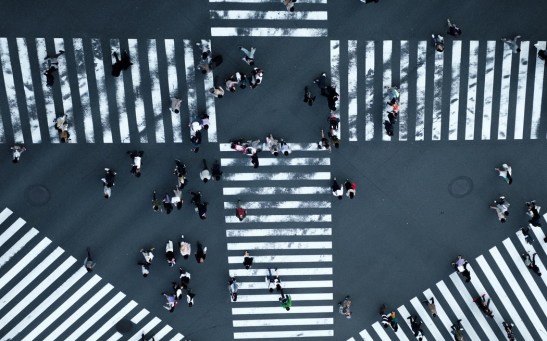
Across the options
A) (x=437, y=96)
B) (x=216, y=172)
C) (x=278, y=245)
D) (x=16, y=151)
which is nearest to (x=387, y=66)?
(x=437, y=96)

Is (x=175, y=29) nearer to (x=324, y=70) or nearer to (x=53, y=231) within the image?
(x=324, y=70)

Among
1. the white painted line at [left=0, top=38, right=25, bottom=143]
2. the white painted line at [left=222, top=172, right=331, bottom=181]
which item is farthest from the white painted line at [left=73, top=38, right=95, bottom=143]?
the white painted line at [left=222, top=172, right=331, bottom=181]

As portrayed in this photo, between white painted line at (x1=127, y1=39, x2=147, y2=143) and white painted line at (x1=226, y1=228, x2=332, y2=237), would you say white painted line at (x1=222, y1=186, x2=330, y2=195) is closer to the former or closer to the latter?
white painted line at (x1=226, y1=228, x2=332, y2=237)

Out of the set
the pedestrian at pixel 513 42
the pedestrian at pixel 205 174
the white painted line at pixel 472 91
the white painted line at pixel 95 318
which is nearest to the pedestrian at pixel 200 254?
the pedestrian at pixel 205 174

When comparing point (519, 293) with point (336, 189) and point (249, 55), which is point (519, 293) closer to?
point (336, 189)

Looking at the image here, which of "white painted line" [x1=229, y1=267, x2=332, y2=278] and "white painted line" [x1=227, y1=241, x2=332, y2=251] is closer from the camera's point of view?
"white painted line" [x1=227, y1=241, x2=332, y2=251]

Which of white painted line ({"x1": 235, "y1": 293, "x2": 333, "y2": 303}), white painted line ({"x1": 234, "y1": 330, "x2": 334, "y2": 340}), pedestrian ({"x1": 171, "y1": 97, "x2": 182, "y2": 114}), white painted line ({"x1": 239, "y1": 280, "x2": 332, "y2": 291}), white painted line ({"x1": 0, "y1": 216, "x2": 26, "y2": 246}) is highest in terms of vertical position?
pedestrian ({"x1": 171, "y1": 97, "x2": 182, "y2": 114})
